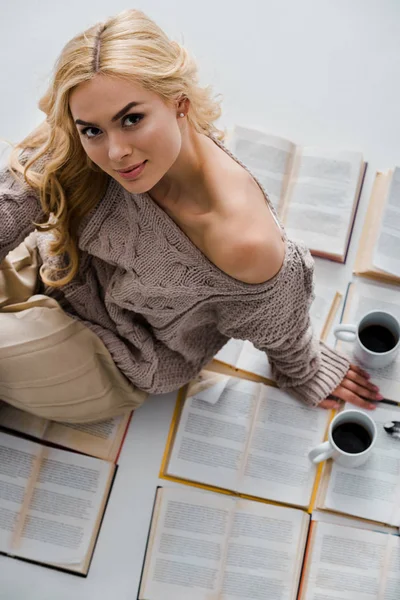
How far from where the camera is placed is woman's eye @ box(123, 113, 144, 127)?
2.66 feet

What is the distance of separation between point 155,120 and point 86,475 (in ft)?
2.45

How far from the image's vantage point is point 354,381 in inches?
53.5

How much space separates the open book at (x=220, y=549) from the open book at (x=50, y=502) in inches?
4.6

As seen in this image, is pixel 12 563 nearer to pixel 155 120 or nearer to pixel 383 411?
pixel 383 411

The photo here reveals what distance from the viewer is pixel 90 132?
84cm

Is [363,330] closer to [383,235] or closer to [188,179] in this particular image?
[383,235]

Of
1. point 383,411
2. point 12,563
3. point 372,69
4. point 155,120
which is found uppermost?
point 372,69

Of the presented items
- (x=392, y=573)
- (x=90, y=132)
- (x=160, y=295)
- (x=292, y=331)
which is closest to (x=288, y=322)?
(x=292, y=331)

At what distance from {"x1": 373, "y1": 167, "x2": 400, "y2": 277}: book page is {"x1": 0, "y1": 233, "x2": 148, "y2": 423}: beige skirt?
576 mm

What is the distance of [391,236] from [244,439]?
0.52m

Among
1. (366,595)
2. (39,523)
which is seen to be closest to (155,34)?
(39,523)

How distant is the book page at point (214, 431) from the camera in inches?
52.0

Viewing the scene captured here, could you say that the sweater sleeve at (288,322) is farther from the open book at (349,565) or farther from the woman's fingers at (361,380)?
the open book at (349,565)

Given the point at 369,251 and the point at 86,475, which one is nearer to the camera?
the point at 86,475
